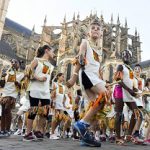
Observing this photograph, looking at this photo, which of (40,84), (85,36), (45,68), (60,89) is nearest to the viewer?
(40,84)

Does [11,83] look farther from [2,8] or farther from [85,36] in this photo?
[85,36]

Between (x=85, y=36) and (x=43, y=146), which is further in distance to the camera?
(x=85, y=36)

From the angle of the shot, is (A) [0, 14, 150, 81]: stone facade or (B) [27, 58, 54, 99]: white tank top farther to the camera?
(A) [0, 14, 150, 81]: stone facade

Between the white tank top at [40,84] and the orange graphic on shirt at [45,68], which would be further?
the orange graphic on shirt at [45,68]

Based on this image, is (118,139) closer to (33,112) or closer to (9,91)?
(33,112)

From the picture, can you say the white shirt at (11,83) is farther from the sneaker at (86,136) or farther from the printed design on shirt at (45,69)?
the sneaker at (86,136)

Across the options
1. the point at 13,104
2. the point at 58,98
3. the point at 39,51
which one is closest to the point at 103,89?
the point at 39,51

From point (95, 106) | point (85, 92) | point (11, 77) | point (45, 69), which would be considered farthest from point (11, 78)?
point (95, 106)

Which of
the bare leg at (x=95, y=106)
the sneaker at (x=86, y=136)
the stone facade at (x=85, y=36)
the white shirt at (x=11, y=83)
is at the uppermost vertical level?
the stone facade at (x=85, y=36)

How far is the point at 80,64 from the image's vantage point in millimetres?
4355

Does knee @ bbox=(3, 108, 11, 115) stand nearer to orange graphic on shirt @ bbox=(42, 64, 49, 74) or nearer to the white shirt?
the white shirt

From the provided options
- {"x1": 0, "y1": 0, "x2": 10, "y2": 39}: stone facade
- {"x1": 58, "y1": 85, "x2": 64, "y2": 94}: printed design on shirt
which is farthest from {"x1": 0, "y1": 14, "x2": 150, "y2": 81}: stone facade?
{"x1": 58, "y1": 85, "x2": 64, "y2": 94}: printed design on shirt

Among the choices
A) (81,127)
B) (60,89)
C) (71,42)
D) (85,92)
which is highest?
(71,42)

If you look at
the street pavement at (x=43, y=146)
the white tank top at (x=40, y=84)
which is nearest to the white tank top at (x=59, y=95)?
the white tank top at (x=40, y=84)
